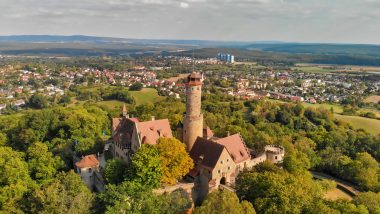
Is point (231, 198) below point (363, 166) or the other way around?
the other way around

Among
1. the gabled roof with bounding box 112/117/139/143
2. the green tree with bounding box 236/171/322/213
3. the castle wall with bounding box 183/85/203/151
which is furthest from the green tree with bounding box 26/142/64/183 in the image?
the green tree with bounding box 236/171/322/213

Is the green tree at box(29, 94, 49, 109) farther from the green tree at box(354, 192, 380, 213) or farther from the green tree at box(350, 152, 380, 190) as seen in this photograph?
the green tree at box(354, 192, 380, 213)

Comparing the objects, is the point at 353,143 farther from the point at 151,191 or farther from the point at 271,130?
the point at 151,191

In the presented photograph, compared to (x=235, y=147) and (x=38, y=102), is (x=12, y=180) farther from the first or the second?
(x=38, y=102)

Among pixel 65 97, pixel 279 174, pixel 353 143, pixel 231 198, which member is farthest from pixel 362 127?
pixel 65 97

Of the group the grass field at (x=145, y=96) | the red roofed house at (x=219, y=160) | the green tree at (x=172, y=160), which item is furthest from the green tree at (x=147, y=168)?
the grass field at (x=145, y=96)

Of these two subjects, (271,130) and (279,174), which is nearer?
(279,174)
